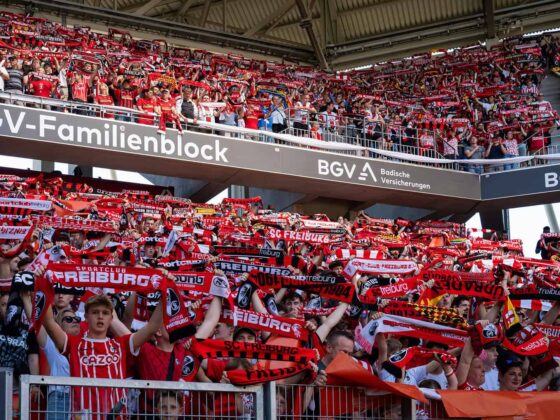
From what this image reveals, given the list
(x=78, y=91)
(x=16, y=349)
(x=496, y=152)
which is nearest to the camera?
(x=16, y=349)

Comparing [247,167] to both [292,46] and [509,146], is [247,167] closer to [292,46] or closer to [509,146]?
[509,146]

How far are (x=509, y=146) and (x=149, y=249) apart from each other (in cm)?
1405

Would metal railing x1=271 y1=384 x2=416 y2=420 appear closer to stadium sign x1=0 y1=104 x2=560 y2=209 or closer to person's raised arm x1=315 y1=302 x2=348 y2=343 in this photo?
person's raised arm x1=315 y1=302 x2=348 y2=343

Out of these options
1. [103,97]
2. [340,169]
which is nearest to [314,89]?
[340,169]

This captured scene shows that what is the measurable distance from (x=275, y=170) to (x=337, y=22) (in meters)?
9.74

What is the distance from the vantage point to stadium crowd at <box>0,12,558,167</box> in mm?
21609

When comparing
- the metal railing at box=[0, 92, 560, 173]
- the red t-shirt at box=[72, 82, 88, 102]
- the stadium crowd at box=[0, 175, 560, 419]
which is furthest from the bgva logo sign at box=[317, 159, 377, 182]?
the stadium crowd at box=[0, 175, 560, 419]

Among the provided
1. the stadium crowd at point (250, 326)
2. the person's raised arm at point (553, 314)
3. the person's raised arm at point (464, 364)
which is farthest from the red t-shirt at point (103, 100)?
the person's raised arm at point (464, 364)

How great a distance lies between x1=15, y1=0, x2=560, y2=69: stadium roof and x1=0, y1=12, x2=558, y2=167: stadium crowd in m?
0.86

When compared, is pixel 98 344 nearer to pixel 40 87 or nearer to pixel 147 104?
pixel 40 87

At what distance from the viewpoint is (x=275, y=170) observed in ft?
78.3

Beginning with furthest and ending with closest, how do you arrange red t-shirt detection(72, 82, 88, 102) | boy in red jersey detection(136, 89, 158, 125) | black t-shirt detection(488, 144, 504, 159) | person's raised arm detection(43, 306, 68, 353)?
1. black t-shirt detection(488, 144, 504, 159)
2. boy in red jersey detection(136, 89, 158, 125)
3. red t-shirt detection(72, 82, 88, 102)
4. person's raised arm detection(43, 306, 68, 353)

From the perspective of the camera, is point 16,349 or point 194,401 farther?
point 16,349

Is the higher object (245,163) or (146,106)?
(146,106)
